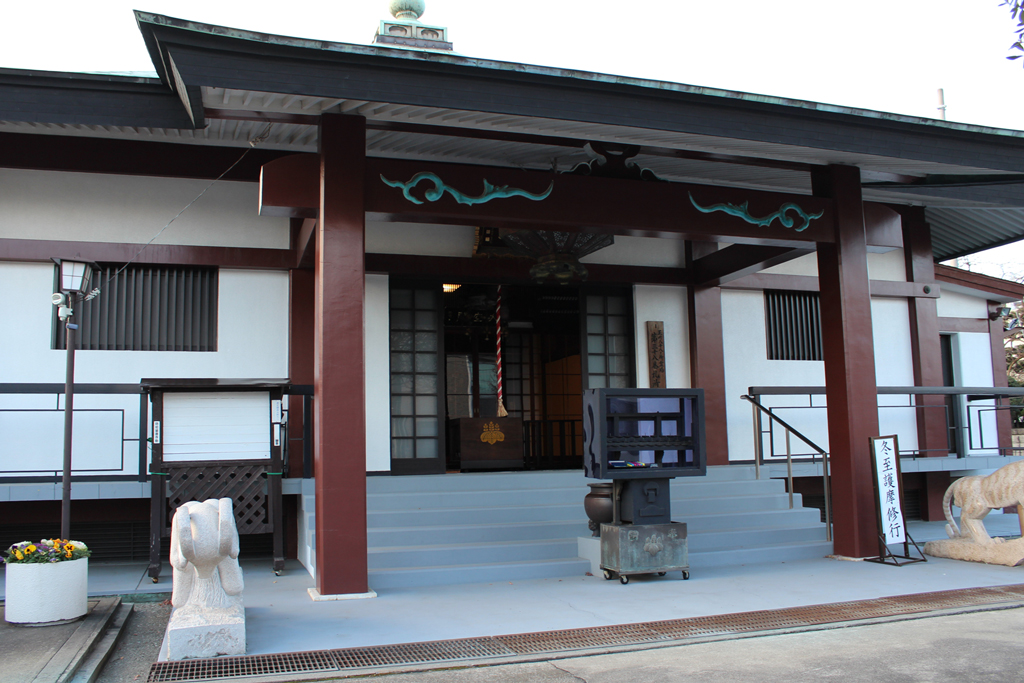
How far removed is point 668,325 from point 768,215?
3.07m

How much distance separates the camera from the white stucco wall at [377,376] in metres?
9.27

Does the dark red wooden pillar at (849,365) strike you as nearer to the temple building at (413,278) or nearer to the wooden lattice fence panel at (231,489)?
the temple building at (413,278)

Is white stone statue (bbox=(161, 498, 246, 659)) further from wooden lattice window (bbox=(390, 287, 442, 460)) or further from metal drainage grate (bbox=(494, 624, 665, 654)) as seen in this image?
wooden lattice window (bbox=(390, 287, 442, 460))

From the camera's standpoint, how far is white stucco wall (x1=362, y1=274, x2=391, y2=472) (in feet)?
30.4

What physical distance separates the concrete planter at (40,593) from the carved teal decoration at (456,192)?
3682 mm

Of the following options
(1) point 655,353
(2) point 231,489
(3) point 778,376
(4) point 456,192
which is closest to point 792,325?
(3) point 778,376

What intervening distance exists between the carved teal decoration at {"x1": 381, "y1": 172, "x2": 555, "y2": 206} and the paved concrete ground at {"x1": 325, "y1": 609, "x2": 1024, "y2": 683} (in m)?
3.80

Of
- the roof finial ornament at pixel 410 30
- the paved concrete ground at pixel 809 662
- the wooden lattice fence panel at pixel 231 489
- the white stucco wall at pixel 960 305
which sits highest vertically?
the roof finial ornament at pixel 410 30

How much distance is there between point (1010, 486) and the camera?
7.46 meters

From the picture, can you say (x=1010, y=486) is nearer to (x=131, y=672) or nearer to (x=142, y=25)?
(x=131, y=672)

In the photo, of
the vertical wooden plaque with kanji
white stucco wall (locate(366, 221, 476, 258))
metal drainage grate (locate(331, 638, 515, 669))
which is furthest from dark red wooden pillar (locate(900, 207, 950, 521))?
metal drainage grate (locate(331, 638, 515, 669))

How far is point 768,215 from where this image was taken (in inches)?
307

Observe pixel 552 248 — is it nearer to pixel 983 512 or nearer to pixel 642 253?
pixel 642 253

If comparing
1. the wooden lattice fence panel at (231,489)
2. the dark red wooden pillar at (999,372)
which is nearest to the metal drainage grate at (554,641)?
the wooden lattice fence panel at (231,489)
